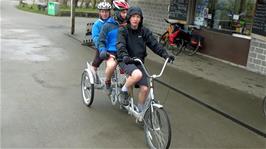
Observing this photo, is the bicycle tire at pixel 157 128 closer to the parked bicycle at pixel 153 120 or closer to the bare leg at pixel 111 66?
the parked bicycle at pixel 153 120

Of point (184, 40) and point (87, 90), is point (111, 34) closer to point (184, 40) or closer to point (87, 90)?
point (87, 90)

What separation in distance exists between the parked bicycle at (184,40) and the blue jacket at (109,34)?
7209 millimetres

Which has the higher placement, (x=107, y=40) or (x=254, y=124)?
(x=107, y=40)

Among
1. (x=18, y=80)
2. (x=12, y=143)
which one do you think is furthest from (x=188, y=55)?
(x=12, y=143)

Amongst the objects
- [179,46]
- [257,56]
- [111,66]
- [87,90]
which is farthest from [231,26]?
[111,66]

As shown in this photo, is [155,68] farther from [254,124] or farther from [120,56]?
[120,56]

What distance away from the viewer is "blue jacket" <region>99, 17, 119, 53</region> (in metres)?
6.57

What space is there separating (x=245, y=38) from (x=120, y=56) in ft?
23.3

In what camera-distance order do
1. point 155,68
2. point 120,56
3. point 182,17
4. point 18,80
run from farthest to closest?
point 182,17, point 155,68, point 18,80, point 120,56

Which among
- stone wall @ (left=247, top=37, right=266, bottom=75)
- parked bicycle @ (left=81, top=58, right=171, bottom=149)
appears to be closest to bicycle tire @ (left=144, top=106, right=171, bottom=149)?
parked bicycle @ (left=81, top=58, right=171, bottom=149)

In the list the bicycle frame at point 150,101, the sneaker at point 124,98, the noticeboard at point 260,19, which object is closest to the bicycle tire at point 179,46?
the noticeboard at point 260,19

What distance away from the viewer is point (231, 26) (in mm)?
12711

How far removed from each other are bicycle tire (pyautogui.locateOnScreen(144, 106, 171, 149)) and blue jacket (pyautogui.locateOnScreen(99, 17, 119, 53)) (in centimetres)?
164

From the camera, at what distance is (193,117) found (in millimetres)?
6949
